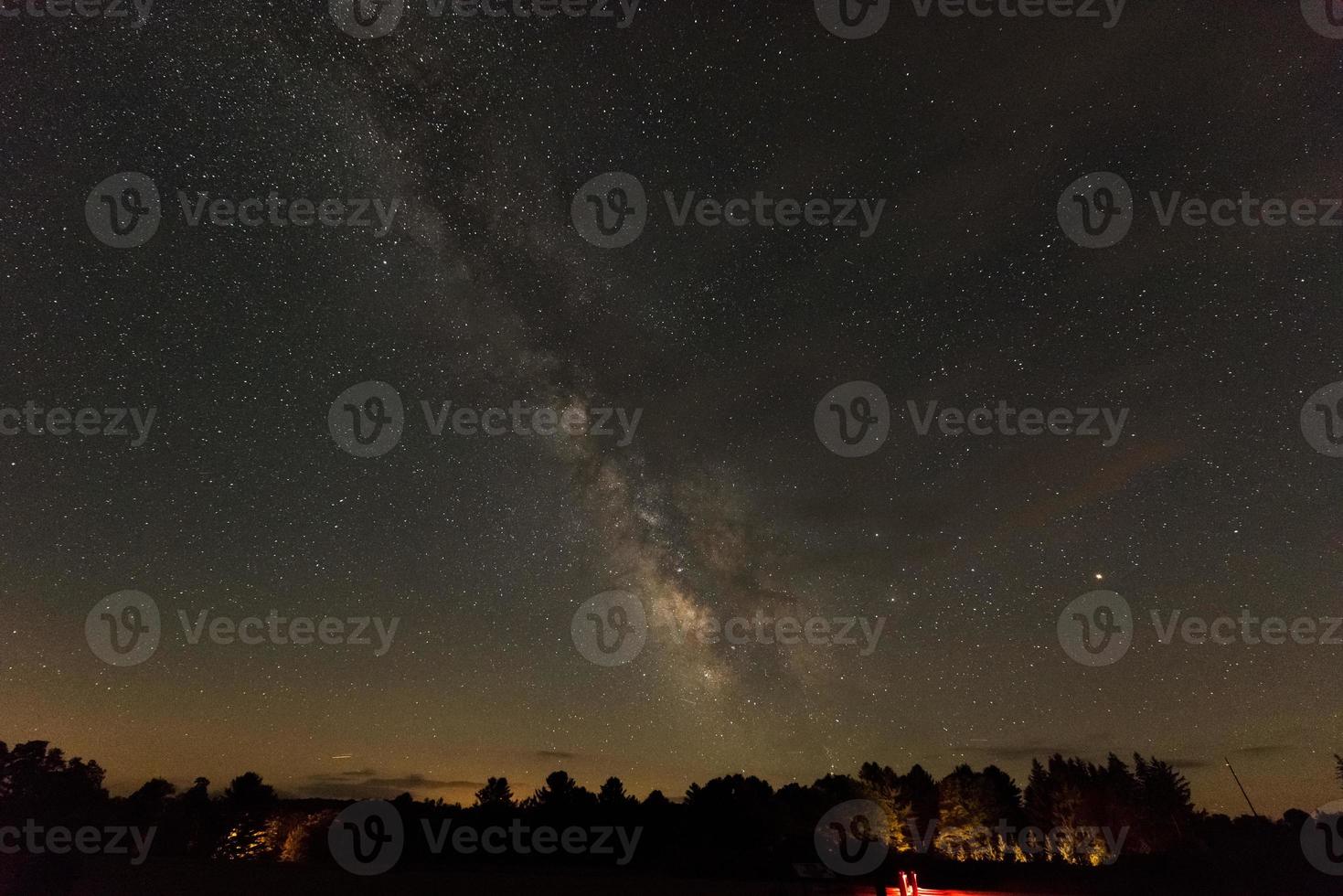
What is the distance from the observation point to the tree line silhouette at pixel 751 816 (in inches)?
1815

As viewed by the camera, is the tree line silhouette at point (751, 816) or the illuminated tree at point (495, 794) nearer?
the tree line silhouette at point (751, 816)

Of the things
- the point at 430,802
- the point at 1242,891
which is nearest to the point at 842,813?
the point at 430,802

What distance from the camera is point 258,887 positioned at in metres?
26.3

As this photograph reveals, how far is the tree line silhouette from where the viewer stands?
46094mm

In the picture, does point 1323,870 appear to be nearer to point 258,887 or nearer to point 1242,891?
point 1242,891

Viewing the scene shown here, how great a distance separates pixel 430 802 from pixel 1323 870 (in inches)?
2782

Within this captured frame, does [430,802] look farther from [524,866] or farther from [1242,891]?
[1242,891]

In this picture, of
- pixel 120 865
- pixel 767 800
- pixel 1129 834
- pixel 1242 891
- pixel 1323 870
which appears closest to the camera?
pixel 120 865

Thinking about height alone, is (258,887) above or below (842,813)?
below

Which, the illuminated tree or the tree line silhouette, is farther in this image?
the illuminated tree

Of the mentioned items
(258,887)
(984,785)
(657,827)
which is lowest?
(258,887)

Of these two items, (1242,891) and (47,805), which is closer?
(1242,891)

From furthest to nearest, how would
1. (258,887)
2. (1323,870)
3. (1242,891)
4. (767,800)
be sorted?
(767,800) → (1323,870) → (1242,891) → (258,887)

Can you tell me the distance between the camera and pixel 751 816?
61031 millimetres
